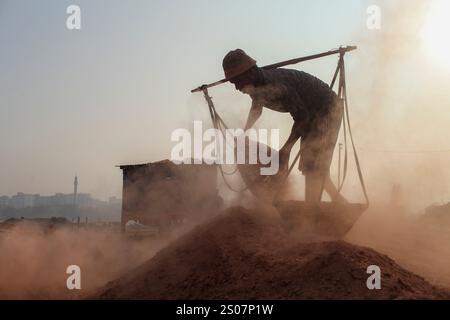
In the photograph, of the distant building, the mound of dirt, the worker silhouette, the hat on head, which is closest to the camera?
the mound of dirt

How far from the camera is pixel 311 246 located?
17.6 feet

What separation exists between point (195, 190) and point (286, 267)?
16212 mm

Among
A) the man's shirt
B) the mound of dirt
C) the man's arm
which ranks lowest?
the mound of dirt

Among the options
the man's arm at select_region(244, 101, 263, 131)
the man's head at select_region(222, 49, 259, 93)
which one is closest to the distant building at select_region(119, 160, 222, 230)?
the man's arm at select_region(244, 101, 263, 131)

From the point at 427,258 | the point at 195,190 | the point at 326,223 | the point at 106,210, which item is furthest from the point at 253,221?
the point at 106,210

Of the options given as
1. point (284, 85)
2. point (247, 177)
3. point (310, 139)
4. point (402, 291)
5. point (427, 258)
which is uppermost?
point (284, 85)

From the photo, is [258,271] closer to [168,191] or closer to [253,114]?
[253,114]

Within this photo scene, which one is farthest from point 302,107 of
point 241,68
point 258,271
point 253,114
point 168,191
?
point 168,191

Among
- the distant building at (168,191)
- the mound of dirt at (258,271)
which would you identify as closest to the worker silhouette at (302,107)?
the mound of dirt at (258,271)

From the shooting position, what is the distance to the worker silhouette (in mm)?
7230

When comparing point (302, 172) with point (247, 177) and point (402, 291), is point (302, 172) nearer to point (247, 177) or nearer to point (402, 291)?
point (247, 177)

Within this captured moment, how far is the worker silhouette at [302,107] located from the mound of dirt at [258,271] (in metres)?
1.60

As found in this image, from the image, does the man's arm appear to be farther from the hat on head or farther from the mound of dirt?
the mound of dirt

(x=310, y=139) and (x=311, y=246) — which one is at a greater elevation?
(x=310, y=139)
